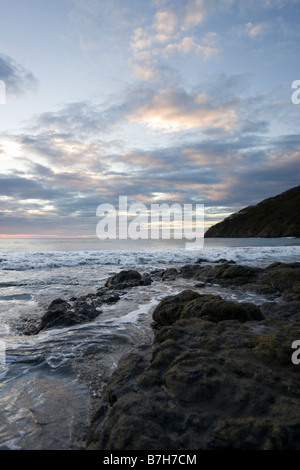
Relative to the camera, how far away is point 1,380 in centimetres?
446

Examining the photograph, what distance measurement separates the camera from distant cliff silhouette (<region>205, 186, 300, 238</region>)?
88625 mm

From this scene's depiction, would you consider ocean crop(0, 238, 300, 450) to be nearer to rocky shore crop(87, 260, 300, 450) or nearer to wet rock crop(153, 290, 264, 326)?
rocky shore crop(87, 260, 300, 450)

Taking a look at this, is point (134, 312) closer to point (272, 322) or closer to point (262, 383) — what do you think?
point (272, 322)

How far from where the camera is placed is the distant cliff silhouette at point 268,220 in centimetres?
8862

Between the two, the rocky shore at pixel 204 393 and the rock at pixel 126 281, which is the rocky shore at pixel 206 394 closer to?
the rocky shore at pixel 204 393

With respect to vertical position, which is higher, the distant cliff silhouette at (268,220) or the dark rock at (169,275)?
the distant cliff silhouette at (268,220)

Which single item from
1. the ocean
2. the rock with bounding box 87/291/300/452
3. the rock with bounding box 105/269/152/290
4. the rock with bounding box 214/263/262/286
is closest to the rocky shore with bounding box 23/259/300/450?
the rock with bounding box 87/291/300/452

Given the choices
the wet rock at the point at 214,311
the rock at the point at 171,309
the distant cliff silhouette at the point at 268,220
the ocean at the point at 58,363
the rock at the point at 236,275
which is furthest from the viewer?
the distant cliff silhouette at the point at 268,220

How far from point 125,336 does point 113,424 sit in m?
3.82

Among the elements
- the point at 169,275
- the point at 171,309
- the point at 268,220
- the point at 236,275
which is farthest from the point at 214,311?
the point at 268,220

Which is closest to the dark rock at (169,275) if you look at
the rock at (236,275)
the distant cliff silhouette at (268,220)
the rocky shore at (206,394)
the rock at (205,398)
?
the rock at (236,275)

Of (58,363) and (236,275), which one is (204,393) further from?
(236,275)

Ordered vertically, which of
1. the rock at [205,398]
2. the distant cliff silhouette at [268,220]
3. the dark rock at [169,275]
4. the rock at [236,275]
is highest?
the distant cliff silhouette at [268,220]
